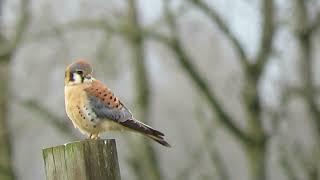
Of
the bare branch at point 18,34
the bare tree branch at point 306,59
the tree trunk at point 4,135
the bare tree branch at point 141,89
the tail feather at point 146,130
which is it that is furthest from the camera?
the bare tree branch at point 141,89

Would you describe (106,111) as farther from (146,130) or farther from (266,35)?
(266,35)

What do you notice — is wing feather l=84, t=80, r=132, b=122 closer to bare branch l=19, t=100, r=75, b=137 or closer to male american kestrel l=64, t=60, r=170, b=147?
male american kestrel l=64, t=60, r=170, b=147

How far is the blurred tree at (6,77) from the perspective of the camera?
16609 millimetres

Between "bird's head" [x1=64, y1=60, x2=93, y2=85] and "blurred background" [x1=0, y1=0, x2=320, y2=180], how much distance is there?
9.49 meters

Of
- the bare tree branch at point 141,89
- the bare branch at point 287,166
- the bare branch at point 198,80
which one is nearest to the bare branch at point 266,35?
the bare branch at point 198,80

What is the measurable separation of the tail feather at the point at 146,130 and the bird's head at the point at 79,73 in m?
0.40

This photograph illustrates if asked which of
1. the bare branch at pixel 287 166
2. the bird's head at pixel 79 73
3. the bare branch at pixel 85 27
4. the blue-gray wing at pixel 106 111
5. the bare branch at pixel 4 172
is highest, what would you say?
the bare branch at pixel 85 27

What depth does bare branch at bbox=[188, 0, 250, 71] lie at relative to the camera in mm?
15297

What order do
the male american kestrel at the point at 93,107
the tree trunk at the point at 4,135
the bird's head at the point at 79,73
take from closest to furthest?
1. the bird's head at the point at 79,73
2. the male american kestrel at the point at 93,107
3. the tree trunk at the point at 4,135

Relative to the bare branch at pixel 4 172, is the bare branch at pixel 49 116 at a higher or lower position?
higher

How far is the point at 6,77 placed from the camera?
Result: 55.4 ft

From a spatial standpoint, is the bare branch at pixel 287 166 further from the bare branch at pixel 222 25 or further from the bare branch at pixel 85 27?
the bare branch at pixel 85 27

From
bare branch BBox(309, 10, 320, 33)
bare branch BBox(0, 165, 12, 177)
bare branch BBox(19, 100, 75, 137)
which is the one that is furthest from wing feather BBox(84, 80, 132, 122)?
bare branch BBox(19, 100, 75, 137)

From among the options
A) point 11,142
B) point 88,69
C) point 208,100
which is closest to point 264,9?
point 208,100
